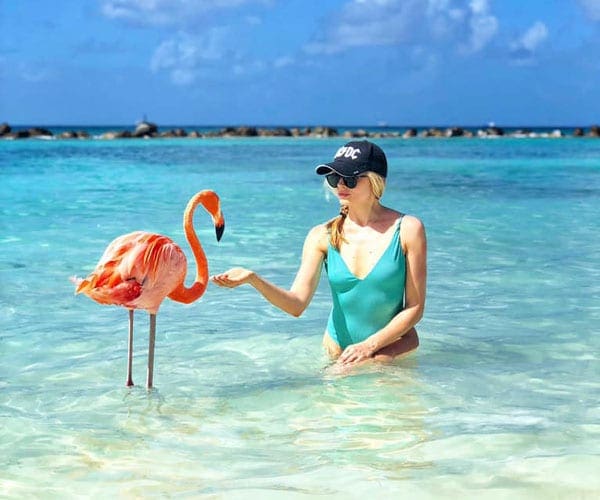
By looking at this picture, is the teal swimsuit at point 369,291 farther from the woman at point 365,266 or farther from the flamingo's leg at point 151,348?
the flamingo's leg at point 151,348

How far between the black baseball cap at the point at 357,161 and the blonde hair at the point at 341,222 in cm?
6

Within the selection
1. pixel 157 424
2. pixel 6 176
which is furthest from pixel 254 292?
pixel 6 176

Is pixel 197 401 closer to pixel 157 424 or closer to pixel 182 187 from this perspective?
pixel 157 424

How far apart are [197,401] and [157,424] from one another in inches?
18.3

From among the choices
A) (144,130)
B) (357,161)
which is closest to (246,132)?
(144,130)

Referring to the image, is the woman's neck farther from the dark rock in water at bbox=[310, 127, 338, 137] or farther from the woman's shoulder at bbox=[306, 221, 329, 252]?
the dark rock in water at bbox=[310, 127, 338, 137]

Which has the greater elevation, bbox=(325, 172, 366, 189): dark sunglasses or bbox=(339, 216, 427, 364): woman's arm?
bbox=(325, 172, 366, 189): dark sunglasses

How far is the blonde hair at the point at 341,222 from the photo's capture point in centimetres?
527

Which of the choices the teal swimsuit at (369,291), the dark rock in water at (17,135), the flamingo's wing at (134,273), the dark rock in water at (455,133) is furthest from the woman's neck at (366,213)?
the dark rock in water at (455,133)

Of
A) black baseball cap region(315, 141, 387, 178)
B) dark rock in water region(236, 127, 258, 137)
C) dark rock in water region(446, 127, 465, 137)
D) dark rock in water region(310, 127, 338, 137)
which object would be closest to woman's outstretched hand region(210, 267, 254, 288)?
black baseball cap region(315, 141, 387, 178)

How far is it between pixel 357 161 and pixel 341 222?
47 centimetres

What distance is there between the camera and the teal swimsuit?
529 cm

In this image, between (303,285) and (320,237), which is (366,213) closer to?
(320,237)

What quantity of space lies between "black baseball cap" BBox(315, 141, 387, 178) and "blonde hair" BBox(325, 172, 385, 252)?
6cm
